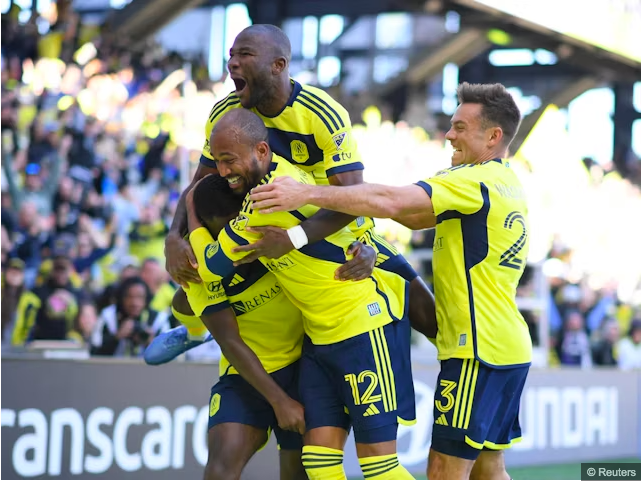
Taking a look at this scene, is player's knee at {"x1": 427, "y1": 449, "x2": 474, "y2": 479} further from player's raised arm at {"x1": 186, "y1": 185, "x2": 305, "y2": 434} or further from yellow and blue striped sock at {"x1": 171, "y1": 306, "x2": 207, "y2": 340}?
yellow and blue striped sock at {"x1": 171, "y1": 306, "x2": 207, "y2": 340}

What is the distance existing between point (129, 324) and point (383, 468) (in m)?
4.52

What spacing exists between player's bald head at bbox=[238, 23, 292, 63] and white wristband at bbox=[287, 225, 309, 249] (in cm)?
85

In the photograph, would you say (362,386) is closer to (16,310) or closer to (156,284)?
(156,284)

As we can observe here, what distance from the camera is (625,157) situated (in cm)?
2506

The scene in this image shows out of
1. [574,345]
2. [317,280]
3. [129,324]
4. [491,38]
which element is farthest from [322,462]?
[491,38]

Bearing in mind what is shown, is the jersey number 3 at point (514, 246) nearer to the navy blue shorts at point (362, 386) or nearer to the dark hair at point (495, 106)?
the dark hair at point (495, 106)

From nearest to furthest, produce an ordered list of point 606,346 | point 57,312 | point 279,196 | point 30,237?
point 279,196 → point 57,312 → point 30,237 → point 606,346

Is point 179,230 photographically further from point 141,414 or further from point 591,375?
point 591,375

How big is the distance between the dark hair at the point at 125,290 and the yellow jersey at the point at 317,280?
13.8ft

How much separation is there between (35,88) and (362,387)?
8.82 metres

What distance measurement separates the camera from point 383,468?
426 centimetres

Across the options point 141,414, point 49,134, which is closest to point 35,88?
point 49,134

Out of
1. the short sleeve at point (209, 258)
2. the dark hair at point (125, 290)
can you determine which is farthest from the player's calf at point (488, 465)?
the dark hair at point (125, 290)

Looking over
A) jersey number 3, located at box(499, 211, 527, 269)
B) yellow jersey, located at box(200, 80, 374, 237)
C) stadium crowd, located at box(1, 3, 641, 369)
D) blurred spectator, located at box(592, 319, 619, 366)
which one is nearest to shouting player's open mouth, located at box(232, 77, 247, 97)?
yellow jersey, located at box(200, 80, 374, 237)
